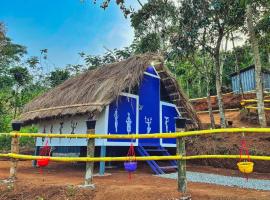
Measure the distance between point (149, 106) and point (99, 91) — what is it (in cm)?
218

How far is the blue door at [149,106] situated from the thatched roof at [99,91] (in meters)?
0.52

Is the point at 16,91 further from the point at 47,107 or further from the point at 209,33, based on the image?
the point at 209,33

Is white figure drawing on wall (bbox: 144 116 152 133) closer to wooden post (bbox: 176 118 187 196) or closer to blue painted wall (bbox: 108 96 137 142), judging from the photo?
blue painted wall (bbox: 108 96 137 142)

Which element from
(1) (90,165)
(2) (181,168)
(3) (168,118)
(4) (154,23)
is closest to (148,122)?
(3) (168,118)

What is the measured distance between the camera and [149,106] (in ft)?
35.8

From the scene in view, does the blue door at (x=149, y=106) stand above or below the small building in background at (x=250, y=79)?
below

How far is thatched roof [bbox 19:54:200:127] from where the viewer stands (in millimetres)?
9211

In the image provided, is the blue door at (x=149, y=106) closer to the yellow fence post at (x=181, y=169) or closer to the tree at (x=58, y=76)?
the yellow fence post at (x=181, y=169)

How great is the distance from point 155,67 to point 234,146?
4.03 metres

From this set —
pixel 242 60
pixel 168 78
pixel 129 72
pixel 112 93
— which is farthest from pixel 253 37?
pixel 242 60

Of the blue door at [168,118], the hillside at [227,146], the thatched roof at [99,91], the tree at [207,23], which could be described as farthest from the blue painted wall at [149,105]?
the tree at [207,23]

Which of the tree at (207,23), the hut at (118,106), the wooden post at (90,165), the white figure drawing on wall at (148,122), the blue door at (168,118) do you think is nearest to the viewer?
the wooden post at (90,165)

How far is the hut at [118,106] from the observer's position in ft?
30.9

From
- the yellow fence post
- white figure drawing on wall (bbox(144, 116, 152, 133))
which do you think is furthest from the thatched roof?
the yellow fence post
